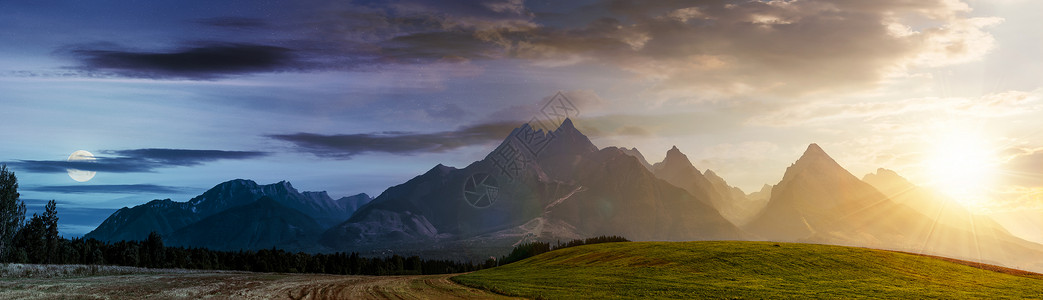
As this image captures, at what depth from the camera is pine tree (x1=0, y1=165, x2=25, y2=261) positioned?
151 meters

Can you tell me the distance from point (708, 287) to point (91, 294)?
5906cm

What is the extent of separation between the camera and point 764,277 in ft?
229

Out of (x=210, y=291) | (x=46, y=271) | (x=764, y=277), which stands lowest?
(x=764, y=277)

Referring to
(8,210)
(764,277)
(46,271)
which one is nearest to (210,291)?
(46,271)

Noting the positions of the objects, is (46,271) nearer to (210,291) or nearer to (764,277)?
(210,291)

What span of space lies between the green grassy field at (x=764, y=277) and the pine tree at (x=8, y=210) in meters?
147

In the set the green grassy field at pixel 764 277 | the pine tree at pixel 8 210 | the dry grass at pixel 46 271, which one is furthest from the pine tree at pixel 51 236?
the green grassy field at pixel 764 277

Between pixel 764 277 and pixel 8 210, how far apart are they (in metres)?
184

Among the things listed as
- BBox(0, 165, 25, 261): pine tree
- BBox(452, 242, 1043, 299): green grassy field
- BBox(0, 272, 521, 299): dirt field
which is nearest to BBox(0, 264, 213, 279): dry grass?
BBox(0, 272, 521, 299): dirt field

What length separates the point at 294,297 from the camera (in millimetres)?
55344

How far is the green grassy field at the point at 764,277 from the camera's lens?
5694 centimetres

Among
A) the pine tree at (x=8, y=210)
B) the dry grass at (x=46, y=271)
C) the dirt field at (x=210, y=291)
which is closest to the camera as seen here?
the dirt field at (x=210, y=291)

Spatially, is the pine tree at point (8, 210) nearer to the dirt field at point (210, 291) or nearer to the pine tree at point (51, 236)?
the pine tree at point (51, 236)

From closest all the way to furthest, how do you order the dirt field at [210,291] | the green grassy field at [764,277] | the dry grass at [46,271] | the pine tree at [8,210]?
the dirt field at [210,291]
the green grassy field at [764,277]
the dry grass at [46,271]
the pine tree at [8,210]
